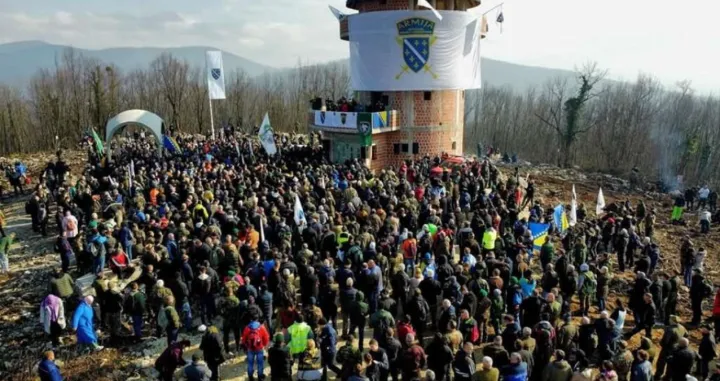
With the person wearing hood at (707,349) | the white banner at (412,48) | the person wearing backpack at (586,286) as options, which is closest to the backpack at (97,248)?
the person wearing backpack at (586,286)

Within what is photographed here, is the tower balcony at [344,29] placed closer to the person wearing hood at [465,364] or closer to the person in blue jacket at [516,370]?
the person wearing hood at [465,364]

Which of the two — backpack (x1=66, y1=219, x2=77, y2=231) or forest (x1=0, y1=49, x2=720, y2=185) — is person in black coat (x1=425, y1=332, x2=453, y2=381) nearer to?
backpack (x1=66, y1=219, x2=77, y2=231)

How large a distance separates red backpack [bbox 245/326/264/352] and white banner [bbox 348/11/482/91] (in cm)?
2199

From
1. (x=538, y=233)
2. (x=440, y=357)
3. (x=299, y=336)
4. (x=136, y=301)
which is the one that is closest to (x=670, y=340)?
(x=440, y=357)

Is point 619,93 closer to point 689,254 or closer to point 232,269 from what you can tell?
point 689,254

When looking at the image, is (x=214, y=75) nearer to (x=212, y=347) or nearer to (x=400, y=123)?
(x=400, y=123)

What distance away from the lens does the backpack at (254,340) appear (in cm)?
927

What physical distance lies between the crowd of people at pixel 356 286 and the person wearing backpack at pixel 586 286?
62 mm

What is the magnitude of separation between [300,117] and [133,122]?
37236 millimetres

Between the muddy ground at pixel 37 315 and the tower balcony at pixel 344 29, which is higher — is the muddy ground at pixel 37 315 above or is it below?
below

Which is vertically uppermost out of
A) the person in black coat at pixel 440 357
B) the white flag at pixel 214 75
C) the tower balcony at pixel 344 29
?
the tower balcony at pixel 344 29

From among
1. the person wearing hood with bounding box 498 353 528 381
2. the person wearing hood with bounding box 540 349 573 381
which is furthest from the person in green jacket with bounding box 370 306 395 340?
the person wearing hood with bounding box 540 349 573 381

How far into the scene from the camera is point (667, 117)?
222 feet

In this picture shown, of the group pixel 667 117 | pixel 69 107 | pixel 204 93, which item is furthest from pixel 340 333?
pixel 667 117
